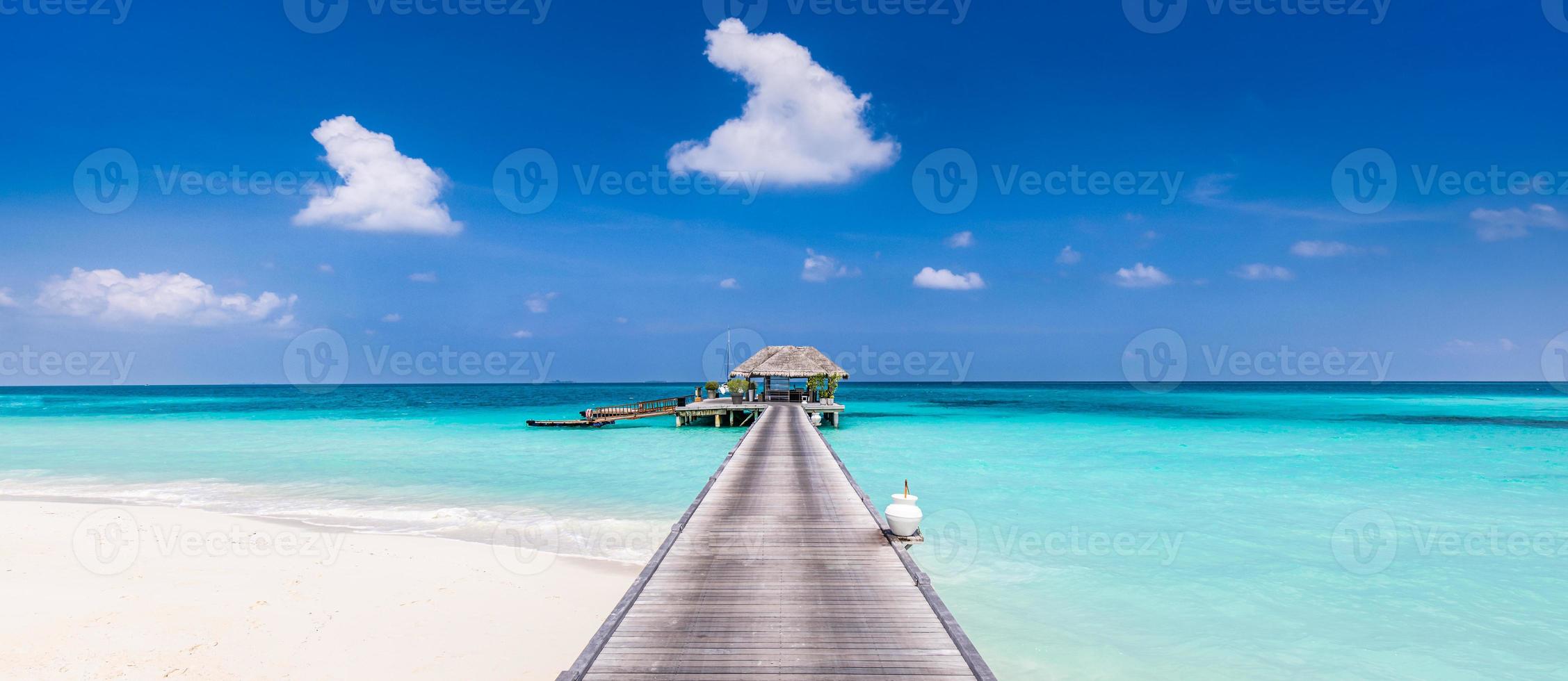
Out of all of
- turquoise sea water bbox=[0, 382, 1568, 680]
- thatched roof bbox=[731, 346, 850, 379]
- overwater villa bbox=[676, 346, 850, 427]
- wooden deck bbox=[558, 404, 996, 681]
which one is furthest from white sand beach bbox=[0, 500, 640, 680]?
thatched roof bbox=[731, 346, 850, 379]

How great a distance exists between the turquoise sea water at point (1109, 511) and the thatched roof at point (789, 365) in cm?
453

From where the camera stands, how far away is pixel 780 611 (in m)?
6.14

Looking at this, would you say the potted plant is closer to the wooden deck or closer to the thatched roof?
the thatched roof

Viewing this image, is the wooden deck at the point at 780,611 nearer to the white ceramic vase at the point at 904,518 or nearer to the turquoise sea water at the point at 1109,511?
the white ceramic vase at the point at 904,518

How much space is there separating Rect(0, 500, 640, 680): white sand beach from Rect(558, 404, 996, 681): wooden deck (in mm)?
1423

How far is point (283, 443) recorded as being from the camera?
27.8 metres

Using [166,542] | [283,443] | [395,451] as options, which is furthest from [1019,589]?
[283,443]

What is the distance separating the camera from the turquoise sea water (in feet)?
25.5

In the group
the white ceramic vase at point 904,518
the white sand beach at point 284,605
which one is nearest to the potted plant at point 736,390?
the white sand beach at point 284,605

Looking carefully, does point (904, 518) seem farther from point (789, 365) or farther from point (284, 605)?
point (789, 365)

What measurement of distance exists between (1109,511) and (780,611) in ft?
36.4

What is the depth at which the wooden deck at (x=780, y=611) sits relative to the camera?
16.4ft

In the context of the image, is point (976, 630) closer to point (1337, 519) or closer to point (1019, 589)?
point (1019, 589)

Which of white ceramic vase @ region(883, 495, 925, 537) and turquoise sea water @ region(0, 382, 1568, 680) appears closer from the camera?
turquoise sea water @ region(0, 382, 1568, 680)
